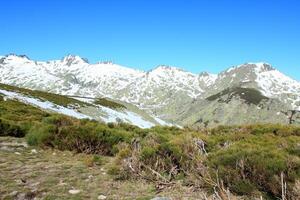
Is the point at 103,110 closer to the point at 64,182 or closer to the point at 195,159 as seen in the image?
the point at 64,182

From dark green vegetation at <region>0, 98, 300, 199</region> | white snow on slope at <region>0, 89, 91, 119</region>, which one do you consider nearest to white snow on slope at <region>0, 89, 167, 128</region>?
white snow on slope at <region>0, 89, 91, 119</region>

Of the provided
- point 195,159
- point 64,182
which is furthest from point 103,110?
point 195,159

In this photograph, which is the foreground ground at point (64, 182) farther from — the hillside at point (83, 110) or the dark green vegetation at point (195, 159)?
the hillside at point (83, 110)

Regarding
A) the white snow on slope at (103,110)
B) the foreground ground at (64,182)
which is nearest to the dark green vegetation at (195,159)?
the foreground ground at (64,182)

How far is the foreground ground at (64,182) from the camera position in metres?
9.06

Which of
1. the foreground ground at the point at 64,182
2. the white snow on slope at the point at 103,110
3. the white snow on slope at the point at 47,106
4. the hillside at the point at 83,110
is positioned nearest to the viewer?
the foreground ground at the point at 64,182

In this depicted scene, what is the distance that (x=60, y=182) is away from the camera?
1019 centimetres

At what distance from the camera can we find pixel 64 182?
10.2 metres

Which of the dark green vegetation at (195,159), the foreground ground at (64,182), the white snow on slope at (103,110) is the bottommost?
the foreground ground at (64,182)

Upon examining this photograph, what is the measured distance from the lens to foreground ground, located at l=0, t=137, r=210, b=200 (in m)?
9.06

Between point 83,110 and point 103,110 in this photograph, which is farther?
point 103,110

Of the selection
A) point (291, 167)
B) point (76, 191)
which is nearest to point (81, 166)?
point (76, 191)

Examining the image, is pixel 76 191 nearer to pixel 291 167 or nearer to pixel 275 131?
pixel 291 167

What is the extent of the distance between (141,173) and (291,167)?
390cm
